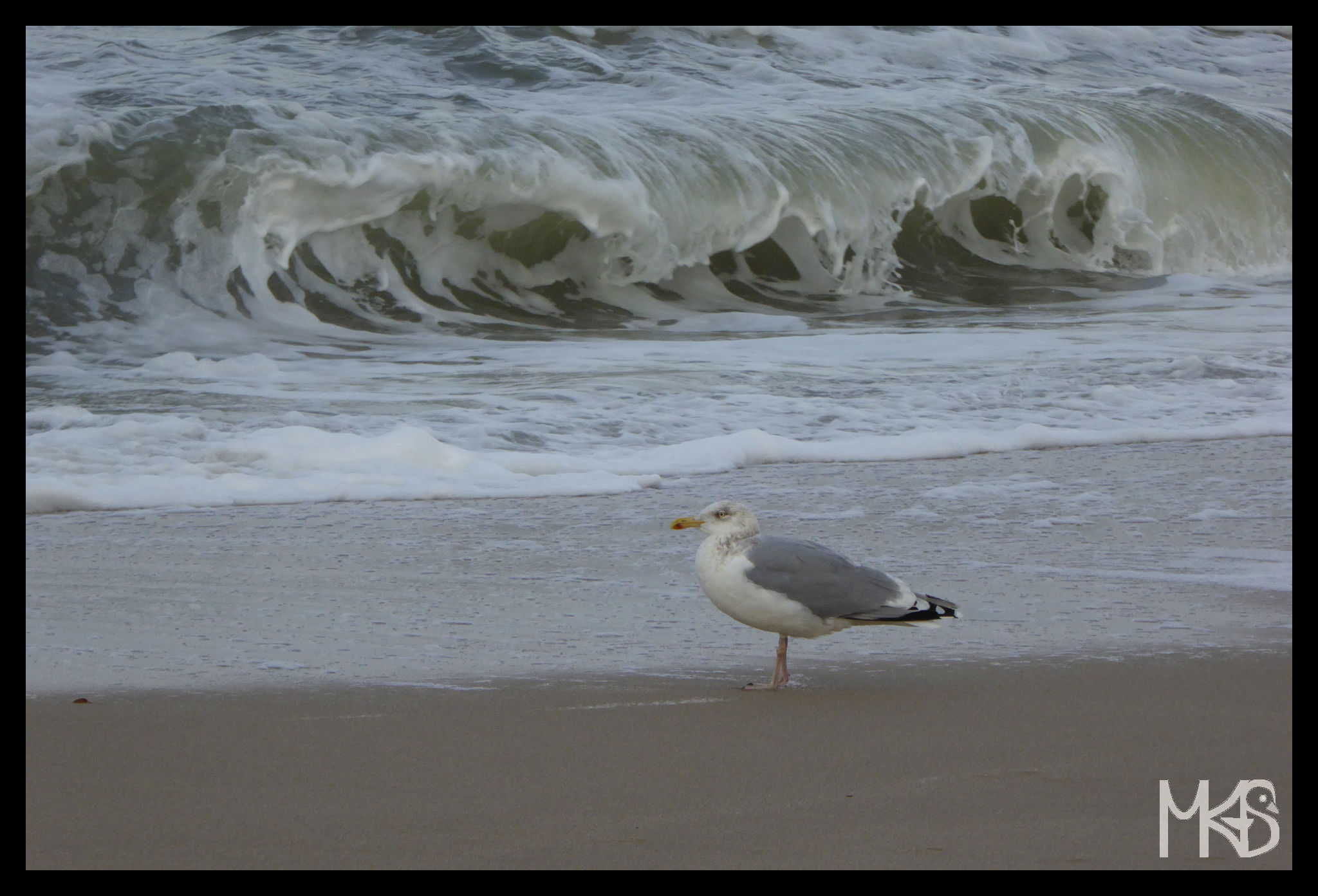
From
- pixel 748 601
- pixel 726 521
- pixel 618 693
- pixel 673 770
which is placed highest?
pixel 726 521

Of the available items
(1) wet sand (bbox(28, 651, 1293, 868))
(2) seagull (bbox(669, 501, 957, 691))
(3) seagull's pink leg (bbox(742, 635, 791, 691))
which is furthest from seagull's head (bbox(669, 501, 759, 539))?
(1) wet sand (bbox(28, 651, 1293, 868))

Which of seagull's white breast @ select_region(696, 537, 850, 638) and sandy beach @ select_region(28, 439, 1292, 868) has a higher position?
seagull's white breast @ select_region(696, 537, 850, 638)

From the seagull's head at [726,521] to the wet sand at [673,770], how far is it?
38 cm

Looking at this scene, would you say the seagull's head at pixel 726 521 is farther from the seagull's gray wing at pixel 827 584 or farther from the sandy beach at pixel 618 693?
the sandy beach at pixel 618 693

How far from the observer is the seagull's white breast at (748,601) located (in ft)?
11.2

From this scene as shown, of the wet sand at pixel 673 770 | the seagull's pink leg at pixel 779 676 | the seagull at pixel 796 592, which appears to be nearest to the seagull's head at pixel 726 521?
the seagull at pixel 796 592

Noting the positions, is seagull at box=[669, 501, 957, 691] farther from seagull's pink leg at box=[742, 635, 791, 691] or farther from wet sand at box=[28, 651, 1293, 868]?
wet sand at box=[28, 651, 1293, 868]

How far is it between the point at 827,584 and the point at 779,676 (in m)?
0.26

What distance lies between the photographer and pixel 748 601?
3.42 m

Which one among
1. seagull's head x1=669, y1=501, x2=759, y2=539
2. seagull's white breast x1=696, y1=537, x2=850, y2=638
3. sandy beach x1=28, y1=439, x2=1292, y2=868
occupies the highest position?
seagull's head x1=669, y1=501, x2=759, y2=539

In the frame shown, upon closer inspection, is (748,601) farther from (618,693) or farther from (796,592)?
(618,693)

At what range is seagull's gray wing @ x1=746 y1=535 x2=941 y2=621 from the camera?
341 cm

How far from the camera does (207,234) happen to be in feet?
37.1

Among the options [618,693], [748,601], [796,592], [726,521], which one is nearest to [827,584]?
[796,592]
